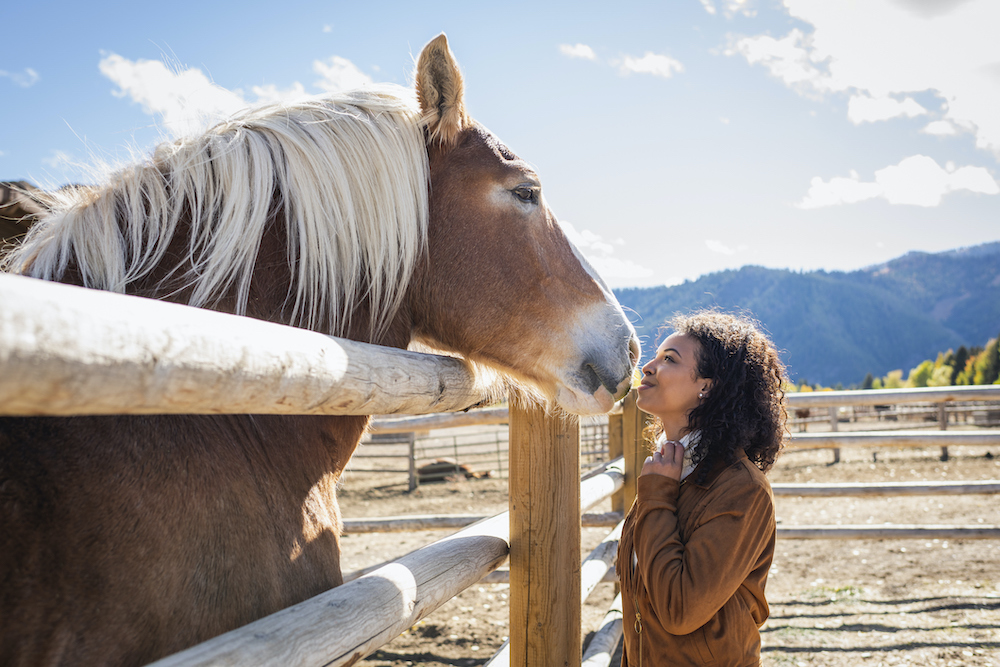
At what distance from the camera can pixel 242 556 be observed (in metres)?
1.15

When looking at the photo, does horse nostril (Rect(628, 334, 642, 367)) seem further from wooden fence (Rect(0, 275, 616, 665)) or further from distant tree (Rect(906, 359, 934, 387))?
distant tree (Rect(906, 359, 934, 387))

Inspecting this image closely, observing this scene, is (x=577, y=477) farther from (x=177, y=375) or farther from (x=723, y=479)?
(x=177, y=375)

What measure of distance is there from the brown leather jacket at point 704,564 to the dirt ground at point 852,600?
119 inches

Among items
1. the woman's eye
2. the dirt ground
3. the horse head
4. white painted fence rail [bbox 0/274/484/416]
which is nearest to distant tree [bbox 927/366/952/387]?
the dirt ground

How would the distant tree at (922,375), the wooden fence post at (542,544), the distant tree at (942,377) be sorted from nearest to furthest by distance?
the wooden fence post at (542,544)
the distant tree at (942,377)
the distant tree at (922,375)

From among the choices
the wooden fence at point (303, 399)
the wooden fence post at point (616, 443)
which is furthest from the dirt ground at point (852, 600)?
the wooden fence at point (303, 399)

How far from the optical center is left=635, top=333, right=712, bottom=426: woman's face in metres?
1.85

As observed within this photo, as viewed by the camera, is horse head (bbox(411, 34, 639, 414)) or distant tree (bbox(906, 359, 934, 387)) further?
distant tree (bbox(906, 359, 934, 387))

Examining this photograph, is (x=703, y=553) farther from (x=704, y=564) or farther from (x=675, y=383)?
(x=675, y=383)

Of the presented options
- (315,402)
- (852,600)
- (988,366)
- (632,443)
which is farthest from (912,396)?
(988,366)

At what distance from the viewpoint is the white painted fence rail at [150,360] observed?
0.48m

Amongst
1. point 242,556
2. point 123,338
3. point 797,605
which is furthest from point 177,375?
point 797,605

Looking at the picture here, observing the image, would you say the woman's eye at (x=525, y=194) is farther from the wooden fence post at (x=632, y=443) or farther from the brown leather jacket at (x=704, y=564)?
the wooden fence post at (x=632, y=443)

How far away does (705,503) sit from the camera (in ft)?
5.28
